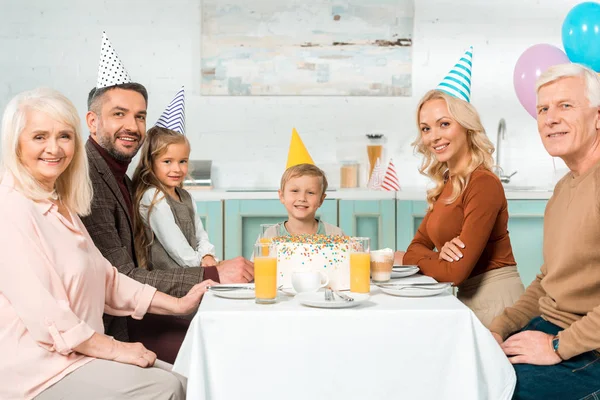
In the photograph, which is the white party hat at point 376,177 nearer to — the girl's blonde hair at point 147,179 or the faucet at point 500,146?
the faucet at point 500,146

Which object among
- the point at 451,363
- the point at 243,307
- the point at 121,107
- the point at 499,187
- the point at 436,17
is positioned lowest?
the point at 451,363

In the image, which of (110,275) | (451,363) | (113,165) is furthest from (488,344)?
(113,165)

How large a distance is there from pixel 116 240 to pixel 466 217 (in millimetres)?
1060

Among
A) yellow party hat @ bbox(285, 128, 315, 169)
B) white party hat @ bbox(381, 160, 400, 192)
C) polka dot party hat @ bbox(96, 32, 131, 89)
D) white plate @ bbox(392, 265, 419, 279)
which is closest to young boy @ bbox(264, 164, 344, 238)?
yellow party hat @ bbox(285, 128, 315, 169)

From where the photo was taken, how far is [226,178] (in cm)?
451

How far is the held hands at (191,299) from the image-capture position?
1921 millimetres

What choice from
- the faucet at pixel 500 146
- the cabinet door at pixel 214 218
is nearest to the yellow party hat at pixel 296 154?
the cabinet door at pixel 214 218

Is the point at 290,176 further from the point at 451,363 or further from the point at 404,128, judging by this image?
the point at 404,128

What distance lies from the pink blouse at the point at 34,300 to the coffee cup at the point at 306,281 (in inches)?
19.5

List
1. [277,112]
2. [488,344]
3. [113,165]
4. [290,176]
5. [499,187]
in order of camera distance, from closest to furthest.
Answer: [488,344] < [499,187] < [113,165] < [290,176] < [277,112]

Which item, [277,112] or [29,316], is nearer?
[29,316]

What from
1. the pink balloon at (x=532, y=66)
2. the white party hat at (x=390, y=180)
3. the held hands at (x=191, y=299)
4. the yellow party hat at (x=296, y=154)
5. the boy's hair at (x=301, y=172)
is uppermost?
the pink balloon at (x=532, y=66)

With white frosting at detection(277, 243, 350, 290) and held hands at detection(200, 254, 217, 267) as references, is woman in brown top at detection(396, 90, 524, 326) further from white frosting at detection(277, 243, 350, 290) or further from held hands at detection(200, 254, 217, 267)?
held hands at detection(200, 254, 217, 267)

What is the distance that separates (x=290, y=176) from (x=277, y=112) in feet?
5.60
